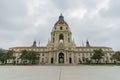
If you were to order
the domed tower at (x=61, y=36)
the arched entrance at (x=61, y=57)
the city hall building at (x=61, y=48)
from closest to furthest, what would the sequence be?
the city hall building at (x=61, y=48), the arched entrance at (x=61, y=57), the domed tower at (x=61, y=36)

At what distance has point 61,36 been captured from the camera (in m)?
78.9

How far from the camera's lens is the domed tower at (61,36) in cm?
7462

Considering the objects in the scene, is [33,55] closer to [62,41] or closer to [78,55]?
[62,41]

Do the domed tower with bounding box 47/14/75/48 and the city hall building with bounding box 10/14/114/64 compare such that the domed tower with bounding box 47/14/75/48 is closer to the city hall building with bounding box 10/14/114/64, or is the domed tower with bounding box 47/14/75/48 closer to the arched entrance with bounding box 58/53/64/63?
the city hall building with bounding box 10/14/114/64

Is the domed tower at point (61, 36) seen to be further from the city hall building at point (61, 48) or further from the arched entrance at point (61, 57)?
the arched entrance at point (61, 57)

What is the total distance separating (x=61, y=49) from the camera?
71438 millimetres

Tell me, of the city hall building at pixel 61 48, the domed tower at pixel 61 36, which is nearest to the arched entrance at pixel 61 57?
Answer: the city hall building at pixel 61 48

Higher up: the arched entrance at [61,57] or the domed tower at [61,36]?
the domed tower at [61,36]

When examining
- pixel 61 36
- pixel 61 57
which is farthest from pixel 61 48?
pixel 61 36

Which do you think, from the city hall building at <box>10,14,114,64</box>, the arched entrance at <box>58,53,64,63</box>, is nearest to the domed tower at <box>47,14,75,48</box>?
the city hall building at <box>10,14,114,64</box>

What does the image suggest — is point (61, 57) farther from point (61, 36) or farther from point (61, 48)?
point (61, 36)

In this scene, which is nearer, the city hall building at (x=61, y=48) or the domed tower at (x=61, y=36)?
the city hall building at (x=61, y=48)

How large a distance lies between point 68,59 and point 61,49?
682cm

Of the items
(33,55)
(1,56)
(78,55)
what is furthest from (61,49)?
(1,56)
